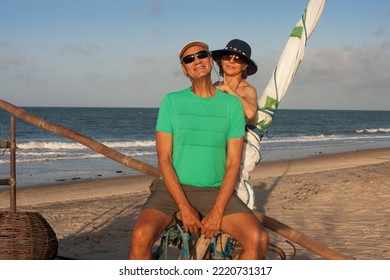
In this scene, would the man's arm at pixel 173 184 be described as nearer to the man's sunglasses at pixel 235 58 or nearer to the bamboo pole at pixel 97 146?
the bamboo pole at pixel 97 146

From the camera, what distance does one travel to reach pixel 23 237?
4223 mm

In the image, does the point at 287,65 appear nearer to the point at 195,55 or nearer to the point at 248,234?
the point at 195,55

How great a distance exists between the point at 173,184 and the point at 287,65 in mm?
1454

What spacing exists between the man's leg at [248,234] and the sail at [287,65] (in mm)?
1043

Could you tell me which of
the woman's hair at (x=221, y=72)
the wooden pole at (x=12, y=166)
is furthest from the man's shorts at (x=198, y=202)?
the wooden pole at (x=12, y=166)

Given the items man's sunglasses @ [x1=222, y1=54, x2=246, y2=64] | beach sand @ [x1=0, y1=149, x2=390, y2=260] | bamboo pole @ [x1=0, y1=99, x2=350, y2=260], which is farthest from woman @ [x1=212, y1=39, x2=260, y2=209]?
beach sand @ [x1=0, y1=149, x2=390, y2=260]

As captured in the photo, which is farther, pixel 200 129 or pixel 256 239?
pixel 200 129

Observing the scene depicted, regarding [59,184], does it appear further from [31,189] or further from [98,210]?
[98,210]

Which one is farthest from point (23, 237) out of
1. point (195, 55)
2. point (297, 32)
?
point (297, 32)

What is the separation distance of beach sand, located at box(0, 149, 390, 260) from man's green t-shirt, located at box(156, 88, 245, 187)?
279 centimetres

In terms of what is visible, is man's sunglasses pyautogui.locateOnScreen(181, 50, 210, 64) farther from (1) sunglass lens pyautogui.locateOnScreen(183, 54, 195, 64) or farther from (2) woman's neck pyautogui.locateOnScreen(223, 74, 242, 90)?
(2) woman's neck pyautogui.locateOnScreen(223, 74, 242, 90)

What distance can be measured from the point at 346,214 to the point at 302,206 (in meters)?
0.98

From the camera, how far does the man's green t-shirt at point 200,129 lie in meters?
3.57
